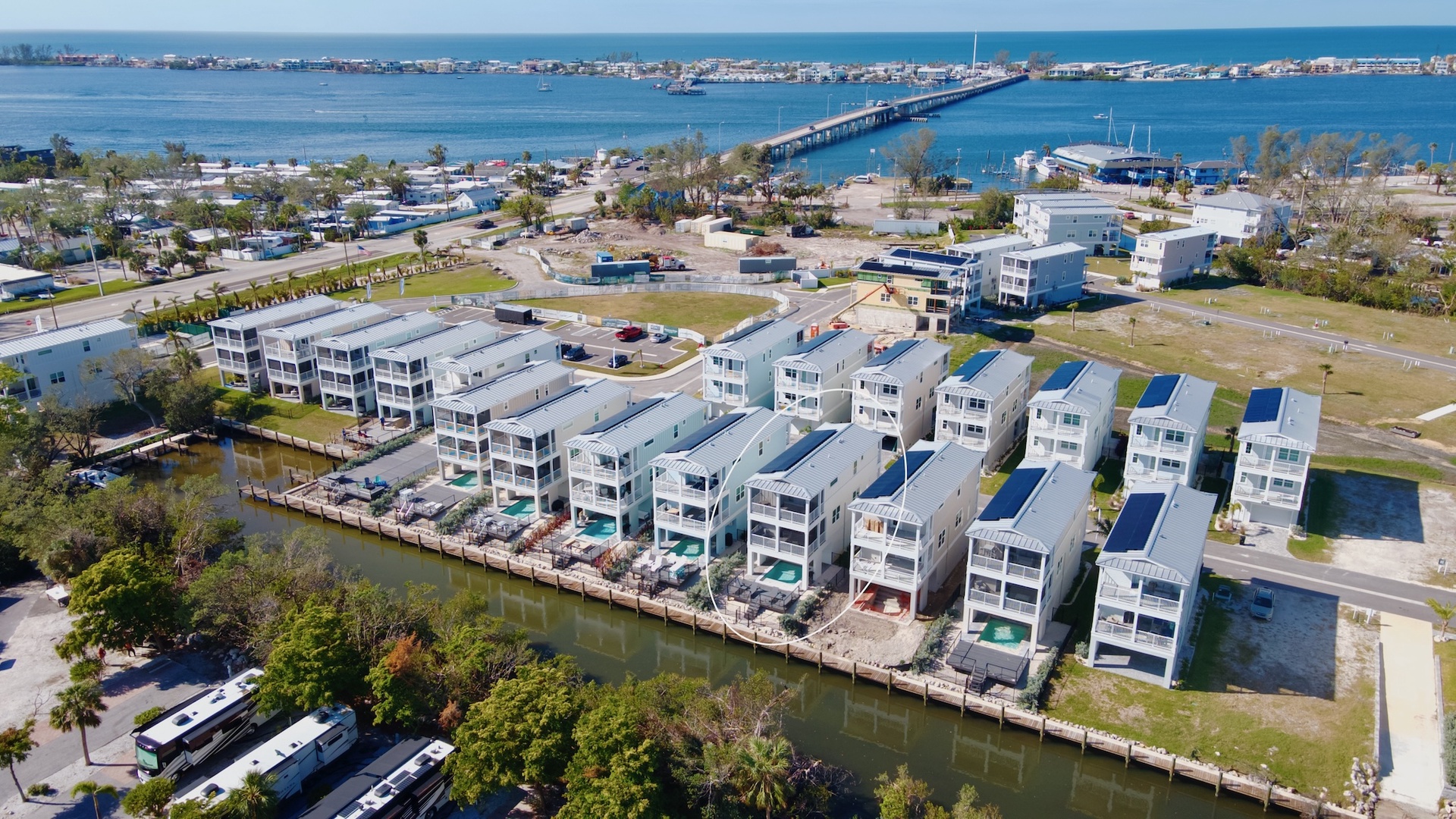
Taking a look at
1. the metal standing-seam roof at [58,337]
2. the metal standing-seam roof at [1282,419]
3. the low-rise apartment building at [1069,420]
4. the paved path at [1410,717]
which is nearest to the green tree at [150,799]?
the paved path at [1410,717]

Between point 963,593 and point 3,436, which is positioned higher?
A: point 3,436

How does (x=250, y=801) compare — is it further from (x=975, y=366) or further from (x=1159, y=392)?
(x=1159, y=392)

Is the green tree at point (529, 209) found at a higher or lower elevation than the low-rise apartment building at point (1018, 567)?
higher

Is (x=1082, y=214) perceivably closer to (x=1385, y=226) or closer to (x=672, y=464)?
(x=1385, y=226)

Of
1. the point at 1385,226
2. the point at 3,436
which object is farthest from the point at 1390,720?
the point at 1385,226

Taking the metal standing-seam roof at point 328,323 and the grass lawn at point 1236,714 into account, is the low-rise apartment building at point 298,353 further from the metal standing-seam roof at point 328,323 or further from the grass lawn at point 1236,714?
the grass lawn at point 1236,714
